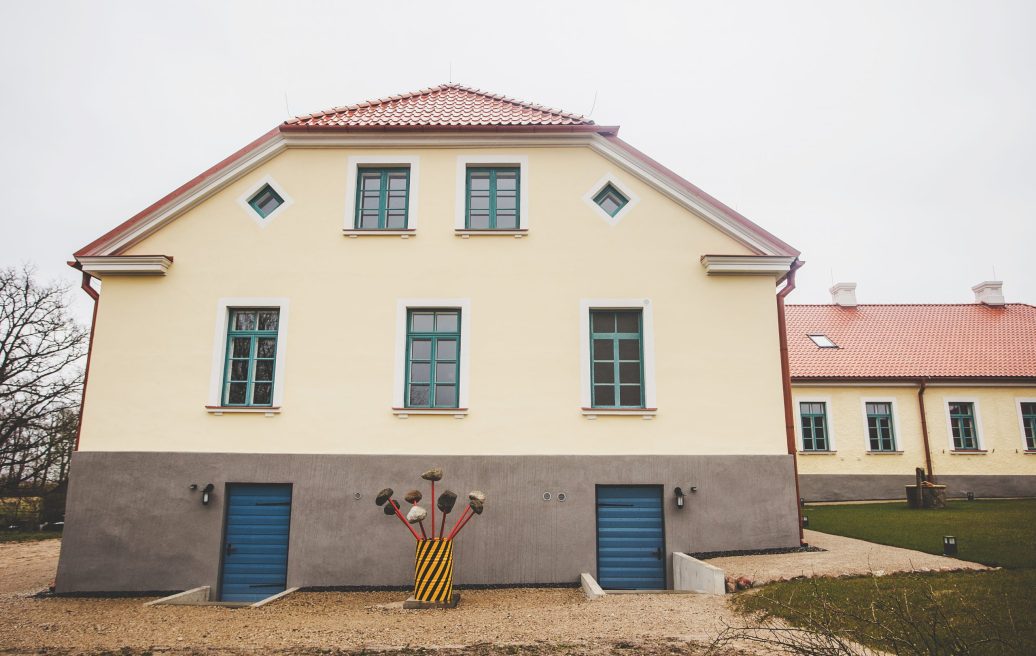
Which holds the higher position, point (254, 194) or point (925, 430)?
point (254, 194)

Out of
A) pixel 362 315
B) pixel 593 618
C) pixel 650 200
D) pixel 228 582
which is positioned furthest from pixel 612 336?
pixel 228 582

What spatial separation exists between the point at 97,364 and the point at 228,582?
4034mm

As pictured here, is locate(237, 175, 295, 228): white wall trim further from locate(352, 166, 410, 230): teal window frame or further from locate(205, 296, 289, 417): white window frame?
locate(205, 296, 289, 417): white window frame

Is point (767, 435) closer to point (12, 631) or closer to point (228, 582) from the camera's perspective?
point (228, 582)

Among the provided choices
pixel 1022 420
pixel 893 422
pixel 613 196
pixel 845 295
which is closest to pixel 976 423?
pixel 1022 420

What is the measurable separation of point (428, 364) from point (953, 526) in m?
10.0

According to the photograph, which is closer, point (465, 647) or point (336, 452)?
point (465, 647)

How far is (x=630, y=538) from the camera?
384 inches

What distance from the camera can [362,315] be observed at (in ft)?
34.0

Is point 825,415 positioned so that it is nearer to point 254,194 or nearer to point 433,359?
point 433,359

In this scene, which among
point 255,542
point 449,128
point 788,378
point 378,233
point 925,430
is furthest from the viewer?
point 925,430

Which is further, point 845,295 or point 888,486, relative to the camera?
point 845,295

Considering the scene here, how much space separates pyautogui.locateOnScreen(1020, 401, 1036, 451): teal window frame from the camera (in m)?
19.5

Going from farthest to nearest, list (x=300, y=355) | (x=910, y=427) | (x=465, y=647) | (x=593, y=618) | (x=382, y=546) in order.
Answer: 1. (x=910, y=427)
2. (x=300, y=355)
3. (x=382, y=546)
4. (x=593, y=618)
5. (x=465, y=647)
